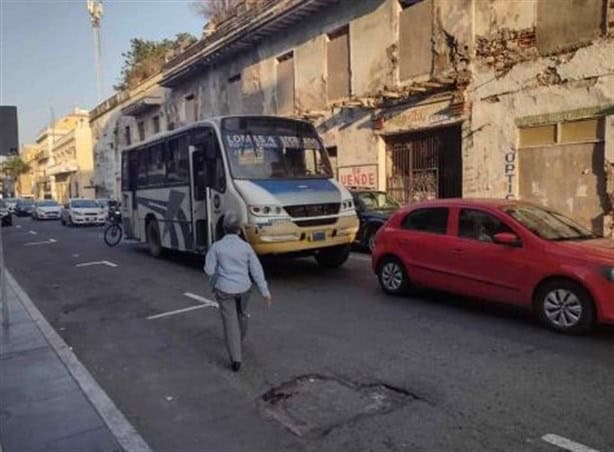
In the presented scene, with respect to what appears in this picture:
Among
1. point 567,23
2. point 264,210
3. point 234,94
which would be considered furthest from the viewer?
point 234,94

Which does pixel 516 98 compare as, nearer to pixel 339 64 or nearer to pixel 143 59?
pixel 339 64

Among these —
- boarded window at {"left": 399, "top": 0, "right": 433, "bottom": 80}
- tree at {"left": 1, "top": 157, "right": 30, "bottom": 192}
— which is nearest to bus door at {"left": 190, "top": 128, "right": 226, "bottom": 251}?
boarded window at {"left": 399, "top": 0, "right": 433, "bottom": 80}

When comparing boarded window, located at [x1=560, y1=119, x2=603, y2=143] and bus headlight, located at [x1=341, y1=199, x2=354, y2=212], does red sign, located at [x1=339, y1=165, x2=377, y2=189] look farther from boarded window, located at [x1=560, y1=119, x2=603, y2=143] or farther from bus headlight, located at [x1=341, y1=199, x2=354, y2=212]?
bus headlight, located at [x1=341, y1=199, x2=354, y2=212]

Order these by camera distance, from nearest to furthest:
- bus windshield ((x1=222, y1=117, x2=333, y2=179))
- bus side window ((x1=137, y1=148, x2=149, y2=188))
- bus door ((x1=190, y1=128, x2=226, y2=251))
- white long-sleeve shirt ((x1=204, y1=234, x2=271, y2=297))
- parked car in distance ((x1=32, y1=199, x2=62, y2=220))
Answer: white long-sleeve shirt ((x1=204, y1=234, x2=271, y2=297)) < bus windshield ((x1=222, y1=117, x2=333, y2=179)) < bus door ((x1=190, y1=128, x2=226, y2=251)) < bus side window ((x1=137, y1=148, x2=149, y2=188)) < parked car in distance ((x1=32, y1=199, x2=62, y2=220))

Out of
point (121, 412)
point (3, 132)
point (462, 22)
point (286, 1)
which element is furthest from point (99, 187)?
point (121, 412)

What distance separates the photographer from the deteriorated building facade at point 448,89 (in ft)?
42.3

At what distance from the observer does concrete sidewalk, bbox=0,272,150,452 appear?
415 cm

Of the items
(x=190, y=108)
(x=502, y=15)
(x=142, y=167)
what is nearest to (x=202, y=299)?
(x=142, y=167)

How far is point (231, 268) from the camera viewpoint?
558 cm

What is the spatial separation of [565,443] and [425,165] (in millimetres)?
14158

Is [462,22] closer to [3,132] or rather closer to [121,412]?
[3,132]

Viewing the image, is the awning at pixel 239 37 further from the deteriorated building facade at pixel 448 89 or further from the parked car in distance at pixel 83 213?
the parked car in distance at pixel 83 213

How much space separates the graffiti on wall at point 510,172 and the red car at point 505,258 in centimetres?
694

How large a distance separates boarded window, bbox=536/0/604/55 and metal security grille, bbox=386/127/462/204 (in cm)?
349
